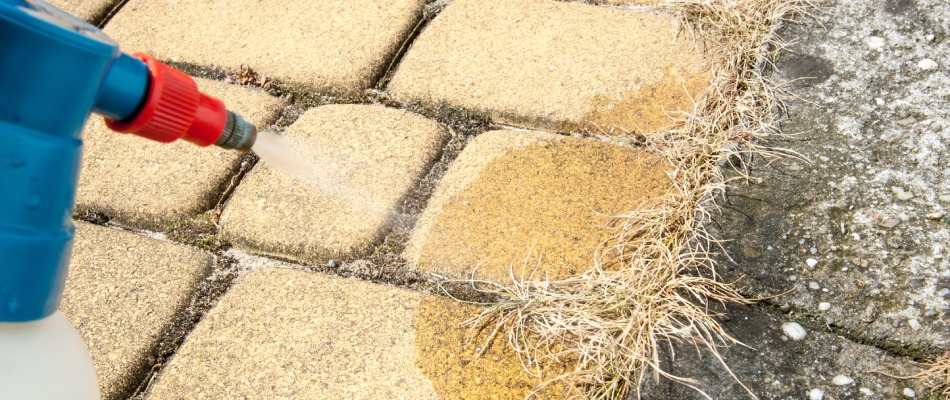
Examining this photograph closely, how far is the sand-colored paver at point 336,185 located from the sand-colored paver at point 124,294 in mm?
108

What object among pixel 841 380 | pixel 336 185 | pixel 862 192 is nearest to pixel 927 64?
pixel 862 192

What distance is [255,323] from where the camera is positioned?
4.11ft

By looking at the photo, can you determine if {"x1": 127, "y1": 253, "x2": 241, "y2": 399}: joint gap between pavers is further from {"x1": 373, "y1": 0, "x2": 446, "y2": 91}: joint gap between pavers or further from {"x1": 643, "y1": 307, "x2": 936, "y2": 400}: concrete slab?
{"x1": 643, "y1": 307, "x2": 936, "y2": 400}: concrete slab

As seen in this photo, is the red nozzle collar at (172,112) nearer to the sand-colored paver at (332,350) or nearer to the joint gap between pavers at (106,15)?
the sand-colored paver at (332,350)

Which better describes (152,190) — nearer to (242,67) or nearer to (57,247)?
(242,67)

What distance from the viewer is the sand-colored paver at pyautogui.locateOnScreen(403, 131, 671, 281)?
51.8 inches

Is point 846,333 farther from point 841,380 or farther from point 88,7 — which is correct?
point 88,7

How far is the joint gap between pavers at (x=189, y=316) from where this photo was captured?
3.99ft

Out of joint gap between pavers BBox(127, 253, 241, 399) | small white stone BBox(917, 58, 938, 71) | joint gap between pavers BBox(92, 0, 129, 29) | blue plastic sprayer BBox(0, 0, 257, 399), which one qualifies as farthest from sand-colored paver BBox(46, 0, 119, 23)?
small white stone BBox(917, 58, 938, 71)

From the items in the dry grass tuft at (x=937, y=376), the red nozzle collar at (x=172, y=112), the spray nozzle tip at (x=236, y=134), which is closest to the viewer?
the red nozzle collar at (x=172, y=112)

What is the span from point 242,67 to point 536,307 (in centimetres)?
90

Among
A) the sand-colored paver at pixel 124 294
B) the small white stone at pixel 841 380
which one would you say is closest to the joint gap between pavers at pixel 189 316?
the sand-colored paver at pixel 124 294

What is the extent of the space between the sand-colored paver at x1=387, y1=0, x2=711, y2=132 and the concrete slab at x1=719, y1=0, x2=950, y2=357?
236mm

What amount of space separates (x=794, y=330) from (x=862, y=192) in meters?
0.32
